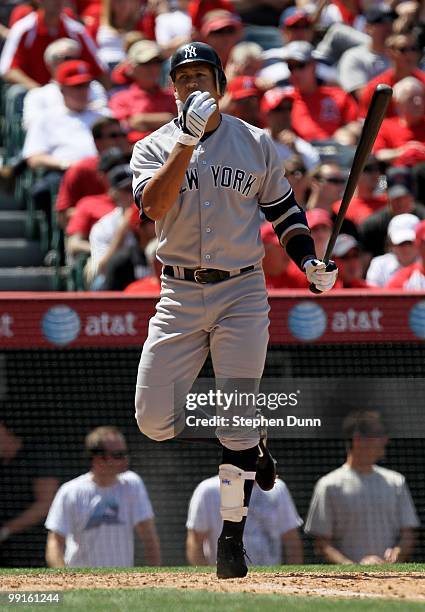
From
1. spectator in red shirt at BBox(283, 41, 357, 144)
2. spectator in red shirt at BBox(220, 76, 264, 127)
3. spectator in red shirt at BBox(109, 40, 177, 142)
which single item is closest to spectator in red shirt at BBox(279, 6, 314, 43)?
spectator in red shirt at BBox(283, 41, 357, 144)

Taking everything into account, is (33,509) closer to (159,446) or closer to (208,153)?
(159,446)

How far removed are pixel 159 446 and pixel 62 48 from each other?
14.0 feet

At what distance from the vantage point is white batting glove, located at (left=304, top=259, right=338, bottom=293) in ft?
16.4

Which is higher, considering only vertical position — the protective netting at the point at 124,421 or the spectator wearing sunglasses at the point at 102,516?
the protective netting at the point at 124,421

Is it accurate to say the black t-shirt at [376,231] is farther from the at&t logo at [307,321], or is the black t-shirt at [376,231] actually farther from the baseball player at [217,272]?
the baseball player at [217,272]

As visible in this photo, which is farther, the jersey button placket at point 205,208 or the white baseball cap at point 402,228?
the white baseball cap at point 402,228

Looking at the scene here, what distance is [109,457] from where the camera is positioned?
6.54 meters

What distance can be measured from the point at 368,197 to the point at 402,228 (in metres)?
1.01

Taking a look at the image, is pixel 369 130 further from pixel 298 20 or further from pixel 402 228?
pixel 298 20

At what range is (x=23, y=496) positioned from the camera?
663cm

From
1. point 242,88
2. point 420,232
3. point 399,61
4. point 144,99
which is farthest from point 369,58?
point 420,232

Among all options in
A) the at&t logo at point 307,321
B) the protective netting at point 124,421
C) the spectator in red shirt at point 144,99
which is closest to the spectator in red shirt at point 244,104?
the spectator in red shirt at point 144,99

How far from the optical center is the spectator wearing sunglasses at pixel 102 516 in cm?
644

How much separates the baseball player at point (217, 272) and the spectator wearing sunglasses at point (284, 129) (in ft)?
14.2
